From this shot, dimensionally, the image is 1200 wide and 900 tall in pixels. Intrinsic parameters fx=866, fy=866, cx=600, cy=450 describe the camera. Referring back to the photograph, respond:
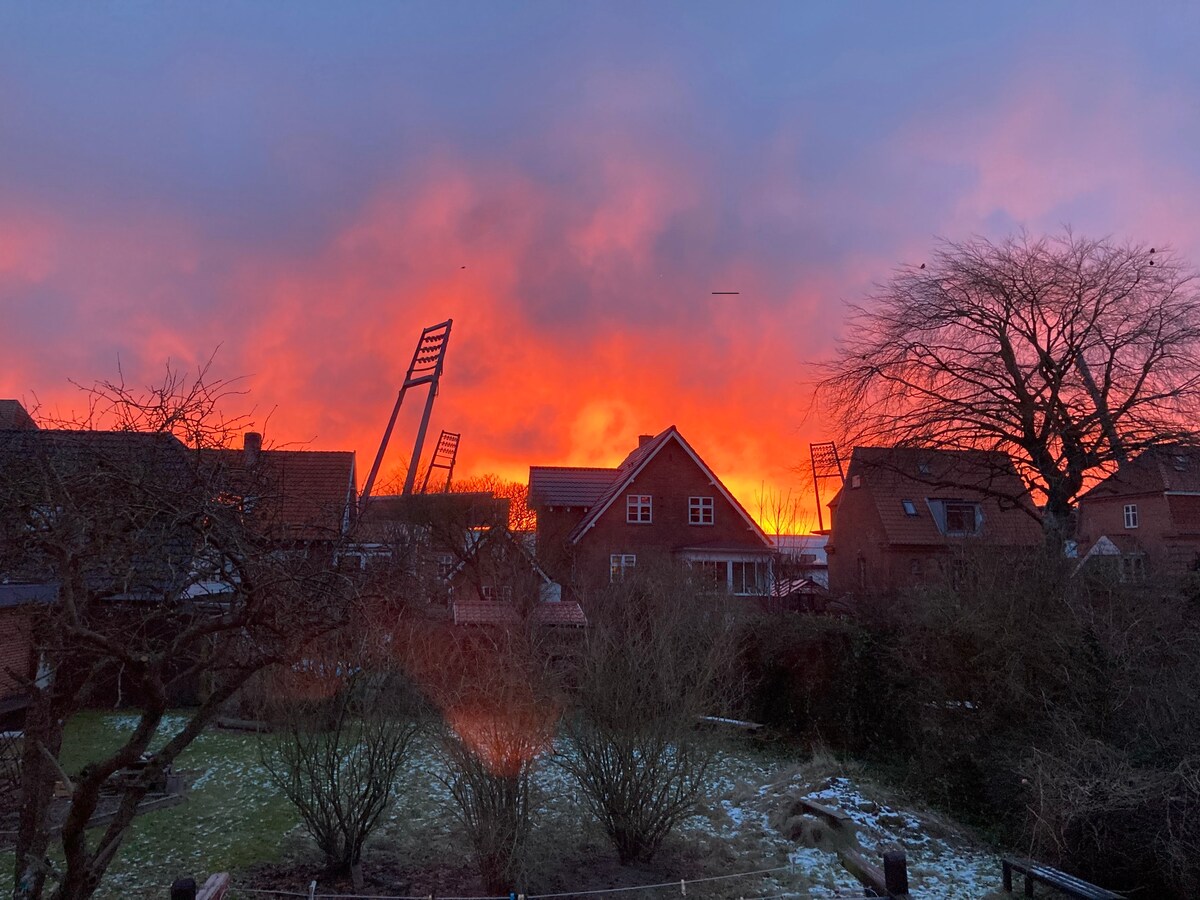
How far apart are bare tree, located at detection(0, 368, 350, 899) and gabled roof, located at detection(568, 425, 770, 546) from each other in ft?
92.2

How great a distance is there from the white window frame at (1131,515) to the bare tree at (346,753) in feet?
127

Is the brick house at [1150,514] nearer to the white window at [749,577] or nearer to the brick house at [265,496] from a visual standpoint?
the white window at [749,577]

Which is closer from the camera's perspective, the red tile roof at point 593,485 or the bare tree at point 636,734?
the bare tree at point 636,734

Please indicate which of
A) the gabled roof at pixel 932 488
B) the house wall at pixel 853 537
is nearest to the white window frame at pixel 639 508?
the house wall at pixel 853 537

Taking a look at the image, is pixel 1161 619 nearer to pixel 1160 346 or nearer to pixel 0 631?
pixel 1160 346

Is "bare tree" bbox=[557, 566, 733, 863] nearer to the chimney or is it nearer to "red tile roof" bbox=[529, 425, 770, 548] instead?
the chimney

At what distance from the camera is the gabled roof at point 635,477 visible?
109ft

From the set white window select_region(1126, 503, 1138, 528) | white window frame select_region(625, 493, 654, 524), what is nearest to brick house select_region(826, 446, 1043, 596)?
white window frame select_region(625, 493, 654, 524)

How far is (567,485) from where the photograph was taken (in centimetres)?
3559

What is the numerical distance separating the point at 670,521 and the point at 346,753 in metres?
26.2

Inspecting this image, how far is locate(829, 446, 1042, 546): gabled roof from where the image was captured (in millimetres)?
19656

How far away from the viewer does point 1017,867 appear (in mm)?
7953

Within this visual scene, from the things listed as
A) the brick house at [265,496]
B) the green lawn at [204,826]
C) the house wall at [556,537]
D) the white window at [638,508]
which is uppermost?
the white window at [638,508]

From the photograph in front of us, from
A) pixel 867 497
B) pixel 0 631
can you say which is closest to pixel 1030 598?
Answer: pixel 0 631
